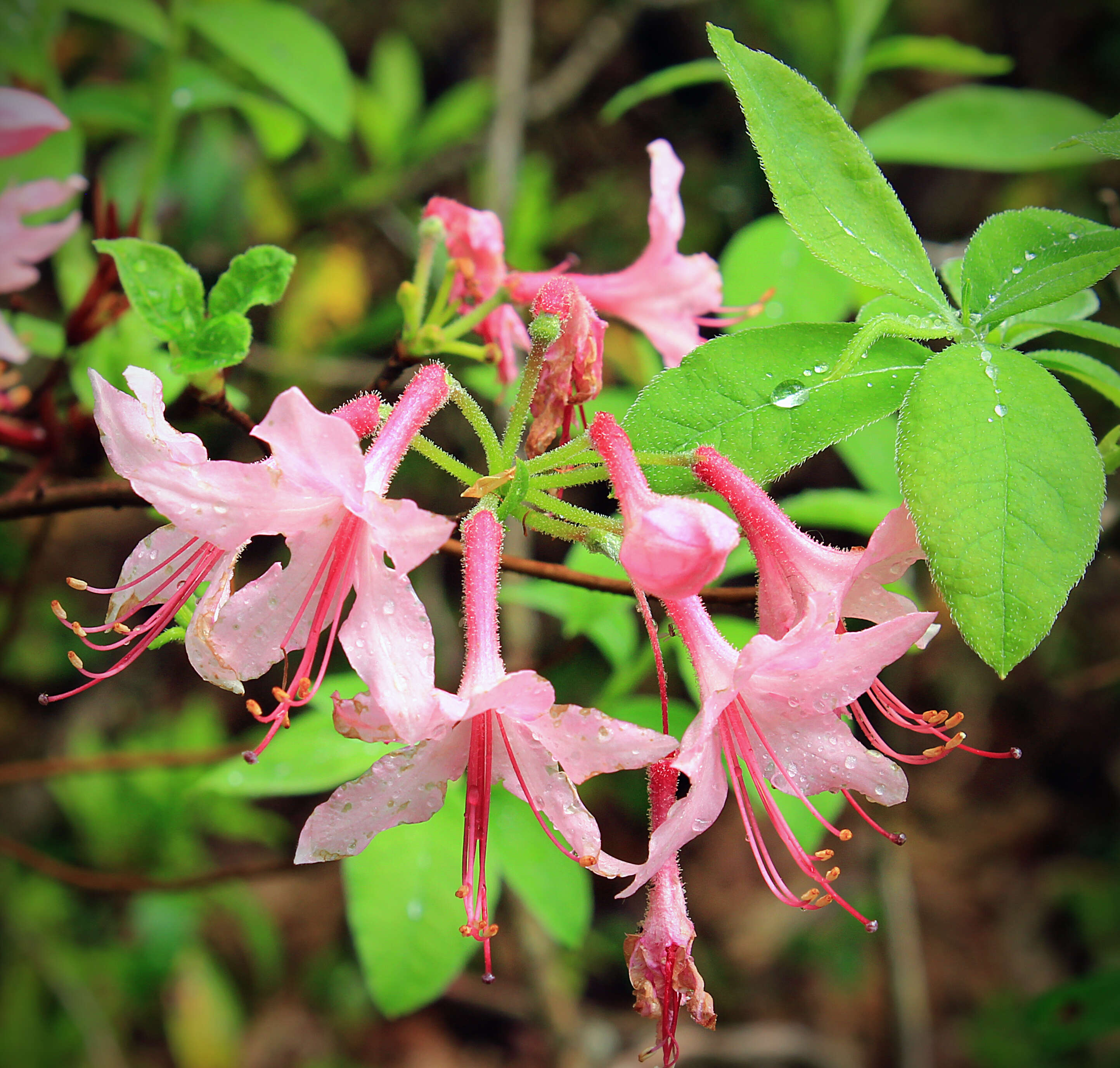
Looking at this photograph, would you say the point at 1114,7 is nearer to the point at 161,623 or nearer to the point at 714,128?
the point at 714,128

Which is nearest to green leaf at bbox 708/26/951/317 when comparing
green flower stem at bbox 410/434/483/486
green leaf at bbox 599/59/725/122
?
green flower stem at bbox 410/434/483/486

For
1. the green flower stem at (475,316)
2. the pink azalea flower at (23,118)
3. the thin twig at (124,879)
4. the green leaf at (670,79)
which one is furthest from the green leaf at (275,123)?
the thin twig at (124,879)

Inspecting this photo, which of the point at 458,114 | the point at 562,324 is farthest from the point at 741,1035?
the point at 458,114

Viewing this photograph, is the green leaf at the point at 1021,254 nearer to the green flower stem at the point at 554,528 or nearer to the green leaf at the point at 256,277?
the green flower stem at the point at 554,528

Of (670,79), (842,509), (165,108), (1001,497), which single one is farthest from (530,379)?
(165,108)

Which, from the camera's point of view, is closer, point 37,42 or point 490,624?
point 490,624

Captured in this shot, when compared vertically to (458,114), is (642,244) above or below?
below
